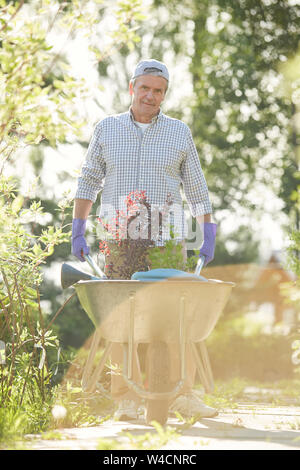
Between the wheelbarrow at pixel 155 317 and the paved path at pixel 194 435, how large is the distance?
0.64ft

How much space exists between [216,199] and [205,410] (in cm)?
929

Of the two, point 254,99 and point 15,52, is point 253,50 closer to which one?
point 254,99

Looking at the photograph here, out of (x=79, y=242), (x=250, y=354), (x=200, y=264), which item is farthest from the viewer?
(x=250, y=354)

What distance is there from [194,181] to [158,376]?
3.84 ft

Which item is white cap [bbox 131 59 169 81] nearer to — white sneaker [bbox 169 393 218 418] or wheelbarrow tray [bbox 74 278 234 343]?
wheelbarrow tray [bbox 74 278 234 343]

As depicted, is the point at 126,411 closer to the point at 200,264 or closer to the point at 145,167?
the point at 200,264

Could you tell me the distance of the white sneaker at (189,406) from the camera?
3.63 metres

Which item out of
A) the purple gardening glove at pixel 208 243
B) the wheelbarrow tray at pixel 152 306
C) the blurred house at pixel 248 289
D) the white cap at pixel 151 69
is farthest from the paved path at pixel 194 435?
the blurred house at pixel 248 289

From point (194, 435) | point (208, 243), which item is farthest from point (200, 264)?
point (194, 435)

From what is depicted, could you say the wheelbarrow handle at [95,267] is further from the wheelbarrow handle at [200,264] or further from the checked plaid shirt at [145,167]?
the wheelbarrow handle at [200,264]

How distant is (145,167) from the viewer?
11.8 feet

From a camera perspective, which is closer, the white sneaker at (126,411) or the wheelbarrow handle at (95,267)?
the wheelbarrow handle at (95,267)

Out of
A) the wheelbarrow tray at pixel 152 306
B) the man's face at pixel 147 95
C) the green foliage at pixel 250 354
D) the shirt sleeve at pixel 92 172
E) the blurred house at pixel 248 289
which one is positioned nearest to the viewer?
the wheelbarrow tray at pixel 152 306

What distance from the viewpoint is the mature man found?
11.7ft
